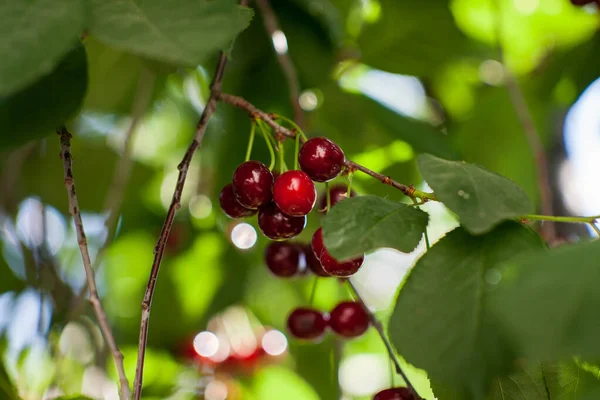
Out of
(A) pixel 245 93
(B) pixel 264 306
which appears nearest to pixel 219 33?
(A) pixel 245 93

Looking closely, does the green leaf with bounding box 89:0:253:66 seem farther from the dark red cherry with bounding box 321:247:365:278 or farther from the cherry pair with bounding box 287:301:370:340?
the cherry pair with bounding box 287:301:370:340

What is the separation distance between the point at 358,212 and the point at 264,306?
1535 millimetres

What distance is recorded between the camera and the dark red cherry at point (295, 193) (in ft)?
2.86

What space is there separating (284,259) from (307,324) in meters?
0.20

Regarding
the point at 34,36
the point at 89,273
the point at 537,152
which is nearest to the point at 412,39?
the point at 537,152

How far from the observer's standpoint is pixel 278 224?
947mm

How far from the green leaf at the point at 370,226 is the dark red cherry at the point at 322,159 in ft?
0.45

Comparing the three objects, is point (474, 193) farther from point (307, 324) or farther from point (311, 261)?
point (307, 324)

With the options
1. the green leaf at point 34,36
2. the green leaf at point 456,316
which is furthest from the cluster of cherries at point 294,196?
the green leaf at point 34,36

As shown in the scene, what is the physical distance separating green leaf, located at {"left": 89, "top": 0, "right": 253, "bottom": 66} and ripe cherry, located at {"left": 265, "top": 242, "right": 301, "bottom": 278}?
0.62 meters

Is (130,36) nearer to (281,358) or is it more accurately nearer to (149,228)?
(149,228)

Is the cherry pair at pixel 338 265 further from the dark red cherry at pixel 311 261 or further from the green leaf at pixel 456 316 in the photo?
the dark red cherry at pixel 311 261

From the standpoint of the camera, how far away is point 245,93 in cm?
155

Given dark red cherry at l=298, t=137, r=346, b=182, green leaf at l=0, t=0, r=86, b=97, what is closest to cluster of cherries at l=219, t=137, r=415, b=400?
dark red cherry at l=298, t=137, r=346, b=182
